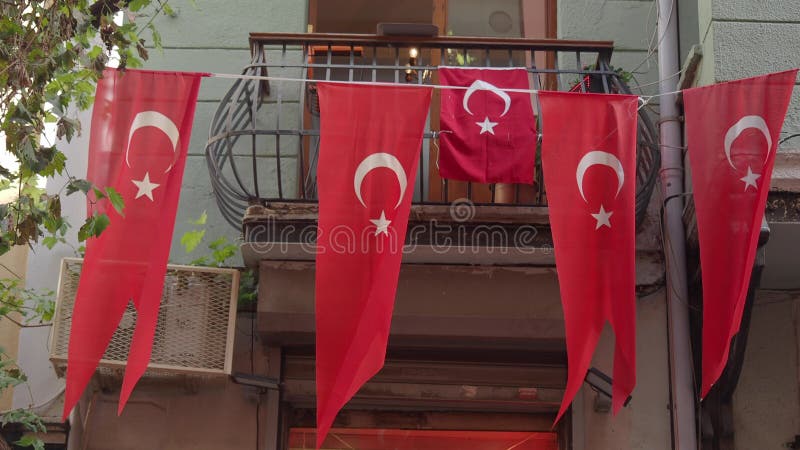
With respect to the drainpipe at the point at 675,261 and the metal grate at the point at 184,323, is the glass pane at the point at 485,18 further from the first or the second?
the metal grate at the point at 184,323

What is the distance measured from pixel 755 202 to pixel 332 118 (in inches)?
103

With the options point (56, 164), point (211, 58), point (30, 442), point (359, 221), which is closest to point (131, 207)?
point (56, 164)

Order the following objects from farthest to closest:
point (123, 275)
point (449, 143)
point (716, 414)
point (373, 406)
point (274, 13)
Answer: point (274, 13), point (373, 406), point (716, 414), point (449, 143), point (123, 275)

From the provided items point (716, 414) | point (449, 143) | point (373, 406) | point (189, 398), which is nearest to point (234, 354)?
point (189, 398)

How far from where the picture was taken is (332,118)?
265 inches

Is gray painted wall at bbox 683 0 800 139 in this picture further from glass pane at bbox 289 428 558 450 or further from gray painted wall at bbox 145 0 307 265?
gray painted wall at bbox 145 0 307 265

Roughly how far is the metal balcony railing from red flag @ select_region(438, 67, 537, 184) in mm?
211

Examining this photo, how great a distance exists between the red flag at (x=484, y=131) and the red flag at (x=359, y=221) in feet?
1.22

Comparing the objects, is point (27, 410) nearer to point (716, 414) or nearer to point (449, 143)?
point (449, 143)

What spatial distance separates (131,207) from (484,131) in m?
2.30

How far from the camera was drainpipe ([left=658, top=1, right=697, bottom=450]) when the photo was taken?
7.44m

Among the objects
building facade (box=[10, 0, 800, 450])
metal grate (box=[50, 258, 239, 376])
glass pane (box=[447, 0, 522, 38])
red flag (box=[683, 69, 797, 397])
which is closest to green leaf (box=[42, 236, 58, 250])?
metal grate (box=[50, 258, 239, 376])

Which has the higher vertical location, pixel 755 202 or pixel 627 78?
pixel 627 78

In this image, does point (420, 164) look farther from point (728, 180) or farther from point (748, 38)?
point (748, 38)
